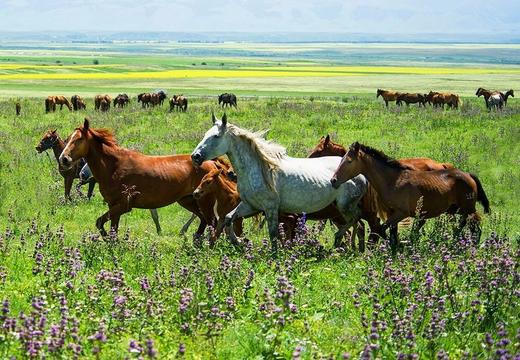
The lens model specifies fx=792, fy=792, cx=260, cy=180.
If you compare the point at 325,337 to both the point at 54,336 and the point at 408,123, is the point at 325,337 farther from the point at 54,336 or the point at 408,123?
the point at 408,123

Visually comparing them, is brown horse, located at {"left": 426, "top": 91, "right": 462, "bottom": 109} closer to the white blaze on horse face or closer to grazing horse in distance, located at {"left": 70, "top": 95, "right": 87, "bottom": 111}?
grazing horse in distance, located at {"left": 70, "top": 95, "right": 87, "bottom": 111}

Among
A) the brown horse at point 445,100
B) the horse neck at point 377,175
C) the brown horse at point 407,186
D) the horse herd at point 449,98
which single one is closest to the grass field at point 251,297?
the brown horse at point 407,186

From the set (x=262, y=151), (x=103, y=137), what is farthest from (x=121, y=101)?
(x=262, y=151)

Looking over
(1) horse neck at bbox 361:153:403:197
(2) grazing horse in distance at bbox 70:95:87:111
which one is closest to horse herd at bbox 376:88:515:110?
(2) grazing horse in distance at bbox 70:95:87:111

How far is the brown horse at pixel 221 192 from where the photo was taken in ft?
41.0

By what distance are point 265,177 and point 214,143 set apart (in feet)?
2.83

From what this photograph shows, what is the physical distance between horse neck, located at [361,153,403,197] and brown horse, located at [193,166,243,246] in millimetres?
2248

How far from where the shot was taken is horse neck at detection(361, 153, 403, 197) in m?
11.8

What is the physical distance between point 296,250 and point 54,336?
4.32 m

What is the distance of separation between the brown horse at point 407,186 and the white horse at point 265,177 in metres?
0.40

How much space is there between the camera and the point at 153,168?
13211 mm

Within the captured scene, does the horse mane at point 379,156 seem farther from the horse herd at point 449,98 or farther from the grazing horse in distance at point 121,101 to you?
the grazing horse in distance at point 121,101

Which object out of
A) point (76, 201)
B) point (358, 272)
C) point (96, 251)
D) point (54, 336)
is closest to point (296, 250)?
point (358, 272)

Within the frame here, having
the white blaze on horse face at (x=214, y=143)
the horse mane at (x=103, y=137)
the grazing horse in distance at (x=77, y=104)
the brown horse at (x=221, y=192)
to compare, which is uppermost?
the white blaze on horse face at (x=214, y=143)
